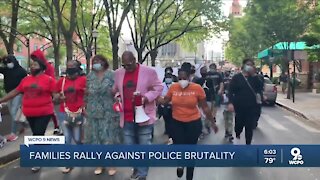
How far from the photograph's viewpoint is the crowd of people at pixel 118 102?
626 cm

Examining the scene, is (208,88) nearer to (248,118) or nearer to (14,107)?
(248,118)

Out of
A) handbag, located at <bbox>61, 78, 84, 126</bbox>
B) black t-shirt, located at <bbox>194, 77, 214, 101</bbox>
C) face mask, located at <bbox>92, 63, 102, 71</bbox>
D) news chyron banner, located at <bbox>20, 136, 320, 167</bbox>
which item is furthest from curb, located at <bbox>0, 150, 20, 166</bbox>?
black t-shirt, located at <bbox>194, 77, 214, 101</bbox>

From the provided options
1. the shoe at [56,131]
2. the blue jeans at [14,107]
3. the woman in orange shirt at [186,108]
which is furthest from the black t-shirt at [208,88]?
the woman in orange shirt at [186,108]

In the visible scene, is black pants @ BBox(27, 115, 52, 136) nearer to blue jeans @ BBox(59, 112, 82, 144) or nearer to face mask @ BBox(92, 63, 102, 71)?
blue jeans @ BBox(59, 112, 82, 144)

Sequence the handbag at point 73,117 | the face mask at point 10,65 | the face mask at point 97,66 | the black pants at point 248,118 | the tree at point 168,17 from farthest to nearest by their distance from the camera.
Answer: the tree at point 168,17
the face mask at point 10,65
the black pants at point 248,118
the handbag at point 73,117
the face mask at point 97,66

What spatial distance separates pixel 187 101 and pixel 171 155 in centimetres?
106

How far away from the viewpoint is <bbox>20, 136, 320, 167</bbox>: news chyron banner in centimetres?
530

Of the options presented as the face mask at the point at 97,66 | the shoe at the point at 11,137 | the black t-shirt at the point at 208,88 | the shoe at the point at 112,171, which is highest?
the face mask at the point at 97,66

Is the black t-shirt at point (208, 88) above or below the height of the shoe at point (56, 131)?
above

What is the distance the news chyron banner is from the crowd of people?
2.68ft

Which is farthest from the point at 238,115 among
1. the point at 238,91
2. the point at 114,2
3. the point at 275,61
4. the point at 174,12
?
the point at 275,61

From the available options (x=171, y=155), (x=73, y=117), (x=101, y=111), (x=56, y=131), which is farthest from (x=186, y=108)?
(x=56, y=131)

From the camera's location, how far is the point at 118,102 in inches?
256

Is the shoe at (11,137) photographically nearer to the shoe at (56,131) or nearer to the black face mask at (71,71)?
the shoe at (56,131)
